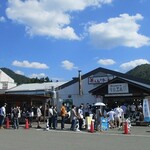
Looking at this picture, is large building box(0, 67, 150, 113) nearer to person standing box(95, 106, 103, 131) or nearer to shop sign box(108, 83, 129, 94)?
shop sign box(108, 83, 129, 94)

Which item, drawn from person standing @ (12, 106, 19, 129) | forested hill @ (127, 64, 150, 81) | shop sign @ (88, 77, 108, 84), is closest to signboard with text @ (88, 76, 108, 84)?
shop sign @ (88, 77, 108, 84)

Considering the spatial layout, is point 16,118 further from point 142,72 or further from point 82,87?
point 142,72

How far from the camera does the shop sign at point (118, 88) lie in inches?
1380

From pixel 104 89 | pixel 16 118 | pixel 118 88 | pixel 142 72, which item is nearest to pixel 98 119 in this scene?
pixel 16 118

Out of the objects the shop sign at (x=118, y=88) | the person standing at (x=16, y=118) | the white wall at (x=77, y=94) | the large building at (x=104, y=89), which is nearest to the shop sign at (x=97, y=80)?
the large building at (x=104, y=89)

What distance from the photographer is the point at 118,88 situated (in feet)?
116

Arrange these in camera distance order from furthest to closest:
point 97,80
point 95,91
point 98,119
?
point 97,80 < point 95,91 < point 98,119

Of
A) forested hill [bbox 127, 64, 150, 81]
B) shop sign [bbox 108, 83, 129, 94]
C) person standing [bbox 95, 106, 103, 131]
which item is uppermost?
forested hill [bbox 127, 64, 150, 81]

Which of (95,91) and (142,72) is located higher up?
(142,72)

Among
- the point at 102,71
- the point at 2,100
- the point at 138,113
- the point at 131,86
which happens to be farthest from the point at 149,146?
the point at 102,71

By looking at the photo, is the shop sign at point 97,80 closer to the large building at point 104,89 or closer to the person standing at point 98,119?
the large building at point 104,89

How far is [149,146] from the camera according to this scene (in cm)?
1472

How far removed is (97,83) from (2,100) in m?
11.3

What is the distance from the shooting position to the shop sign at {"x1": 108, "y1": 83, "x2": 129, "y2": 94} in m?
35.0
